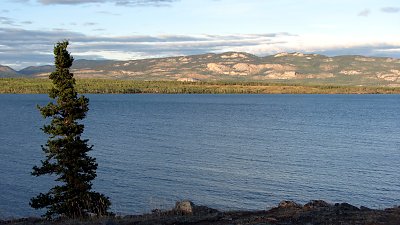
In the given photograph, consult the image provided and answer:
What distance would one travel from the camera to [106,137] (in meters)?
A: 77.7

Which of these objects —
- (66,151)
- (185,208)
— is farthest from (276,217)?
(66,151)

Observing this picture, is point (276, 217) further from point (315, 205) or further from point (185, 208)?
point (185, 208)

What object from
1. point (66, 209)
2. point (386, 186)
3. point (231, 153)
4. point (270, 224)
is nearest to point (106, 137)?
point (231, 153)

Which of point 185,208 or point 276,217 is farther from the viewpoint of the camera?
point 185,208

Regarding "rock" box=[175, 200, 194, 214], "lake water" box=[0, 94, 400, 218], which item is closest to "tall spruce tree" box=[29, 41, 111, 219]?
"lake water" box=[0, 94, 400, 218]

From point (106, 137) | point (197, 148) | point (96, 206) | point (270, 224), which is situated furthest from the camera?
point (106, 137)

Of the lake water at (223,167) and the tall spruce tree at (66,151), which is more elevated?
the tall spruce tree at (66,151)

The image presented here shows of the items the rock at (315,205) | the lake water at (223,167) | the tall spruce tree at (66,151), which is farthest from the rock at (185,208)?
the lake water at (223,167)

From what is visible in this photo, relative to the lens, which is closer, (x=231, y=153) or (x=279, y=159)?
(x=279, y=159)

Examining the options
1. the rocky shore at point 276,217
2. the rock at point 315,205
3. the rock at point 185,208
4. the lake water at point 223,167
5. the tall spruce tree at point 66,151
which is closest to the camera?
the rocky shore at point 276,217

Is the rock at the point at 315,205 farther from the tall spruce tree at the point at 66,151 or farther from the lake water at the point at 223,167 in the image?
the lake water at the point at 223,167

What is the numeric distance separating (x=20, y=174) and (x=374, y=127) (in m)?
67.3

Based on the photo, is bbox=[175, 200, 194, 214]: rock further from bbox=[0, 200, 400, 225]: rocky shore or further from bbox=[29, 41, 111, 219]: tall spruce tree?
bbox=[29, 41, 111, 219]: tall spruce tree

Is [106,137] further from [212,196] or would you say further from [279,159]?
[212,196]
